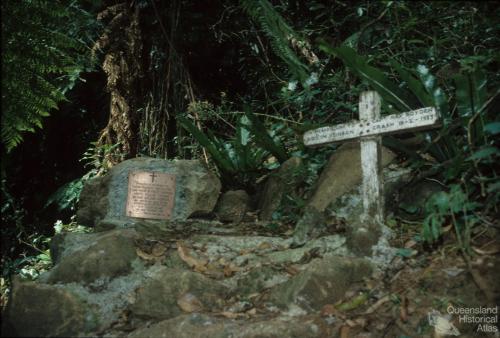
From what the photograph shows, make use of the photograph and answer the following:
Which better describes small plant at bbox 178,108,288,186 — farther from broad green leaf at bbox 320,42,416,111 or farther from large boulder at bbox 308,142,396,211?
broad green leaf at bbox 320,42,416,111

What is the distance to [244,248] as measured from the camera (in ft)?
9.09

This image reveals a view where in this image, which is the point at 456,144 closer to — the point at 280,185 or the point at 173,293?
the point at 280,185

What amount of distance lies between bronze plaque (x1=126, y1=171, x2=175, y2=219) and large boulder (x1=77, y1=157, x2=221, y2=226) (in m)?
0.05

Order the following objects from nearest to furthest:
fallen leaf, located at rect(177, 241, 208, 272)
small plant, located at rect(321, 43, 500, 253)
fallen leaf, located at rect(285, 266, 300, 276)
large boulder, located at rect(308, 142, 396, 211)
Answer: small plant, located at rect(321, 43, 500, 253)
fallen leaf, located at rect(285, 266, 300, 276)
fallen leaf, located at rect(177, 241, 208, 272)
large boulder, located at rect(308, 142, 396, 211)

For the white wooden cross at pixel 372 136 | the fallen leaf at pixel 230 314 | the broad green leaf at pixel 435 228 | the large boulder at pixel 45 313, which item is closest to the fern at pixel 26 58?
the large boulder at pixel 45 313

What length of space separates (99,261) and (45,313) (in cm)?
45

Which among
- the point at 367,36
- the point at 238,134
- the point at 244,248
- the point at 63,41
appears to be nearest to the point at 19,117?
the point at 63,41

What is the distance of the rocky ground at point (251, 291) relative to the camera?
1980 mm

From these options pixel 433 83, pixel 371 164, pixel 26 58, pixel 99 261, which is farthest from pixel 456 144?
pixel 26 58

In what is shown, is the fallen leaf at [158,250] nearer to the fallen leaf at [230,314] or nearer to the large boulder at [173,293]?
the large boulder at [173,293]

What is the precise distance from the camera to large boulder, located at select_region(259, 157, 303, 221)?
3.37 meters

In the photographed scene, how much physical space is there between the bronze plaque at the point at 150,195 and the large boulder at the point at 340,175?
1.20 metres

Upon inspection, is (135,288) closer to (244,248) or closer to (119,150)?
(244,248)

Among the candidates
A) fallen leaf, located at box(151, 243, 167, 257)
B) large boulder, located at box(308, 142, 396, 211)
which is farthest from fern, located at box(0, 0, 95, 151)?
large boulder, located at box(308, 142, 396, 211)
